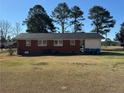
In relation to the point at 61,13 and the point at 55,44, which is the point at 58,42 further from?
the point at 61,13

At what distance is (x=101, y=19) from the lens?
75.5 meters

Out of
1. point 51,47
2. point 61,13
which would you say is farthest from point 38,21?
point 51,47

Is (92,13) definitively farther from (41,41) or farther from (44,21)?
(41,41)

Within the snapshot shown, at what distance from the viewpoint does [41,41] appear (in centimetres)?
4597

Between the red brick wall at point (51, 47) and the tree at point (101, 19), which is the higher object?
the tree at point (101, 19)

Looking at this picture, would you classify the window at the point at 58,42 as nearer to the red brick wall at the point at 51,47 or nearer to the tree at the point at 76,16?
the red brick wall at the point at 51,47

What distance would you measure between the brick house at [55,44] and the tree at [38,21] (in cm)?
2657

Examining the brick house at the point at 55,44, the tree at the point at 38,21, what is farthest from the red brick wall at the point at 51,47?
the tree at the point at 38,21

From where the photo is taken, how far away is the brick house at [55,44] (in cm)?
4528

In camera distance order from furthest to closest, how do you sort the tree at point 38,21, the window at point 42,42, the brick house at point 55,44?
1. the tree at point 38,21
2. the window at point 42,42
3. the brick house at point 55,44

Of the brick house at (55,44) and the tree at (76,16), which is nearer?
the brick house at (55,44)

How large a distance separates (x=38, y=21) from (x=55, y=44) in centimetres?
2834

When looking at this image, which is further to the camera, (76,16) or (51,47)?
(76,16)

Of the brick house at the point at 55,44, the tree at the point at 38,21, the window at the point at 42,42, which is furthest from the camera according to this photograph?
the tree at the point at 38,21
